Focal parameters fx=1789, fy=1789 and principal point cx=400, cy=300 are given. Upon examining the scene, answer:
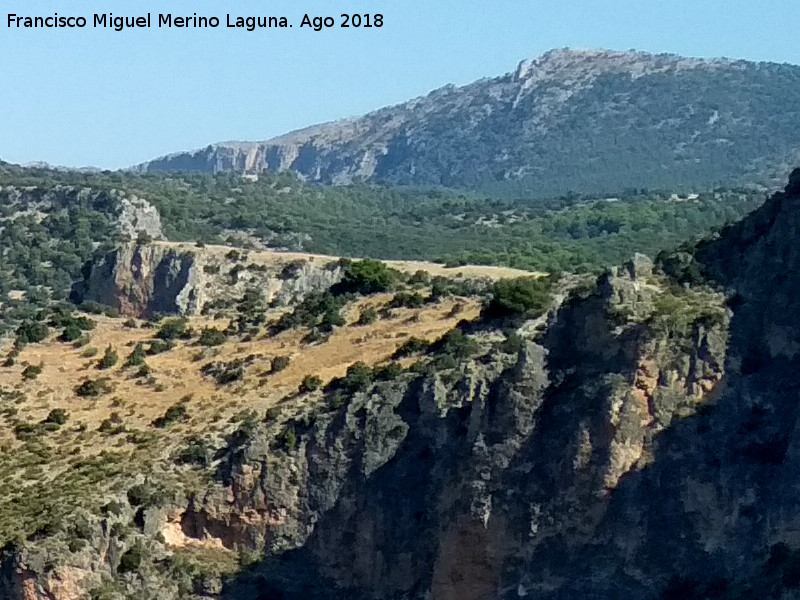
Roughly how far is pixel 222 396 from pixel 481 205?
5240 inches

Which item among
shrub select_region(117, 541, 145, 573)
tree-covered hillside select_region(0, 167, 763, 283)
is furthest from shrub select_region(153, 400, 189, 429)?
tree-covered hillside select_region(0, 167, 763, 283)

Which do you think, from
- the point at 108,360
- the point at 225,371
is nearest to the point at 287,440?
the point at 225,371

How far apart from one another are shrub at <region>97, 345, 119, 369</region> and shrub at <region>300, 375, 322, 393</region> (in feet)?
28.7

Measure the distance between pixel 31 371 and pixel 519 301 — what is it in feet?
51.6

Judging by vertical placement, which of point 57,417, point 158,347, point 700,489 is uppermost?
point 158,347

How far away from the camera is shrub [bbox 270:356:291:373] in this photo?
47.9 m

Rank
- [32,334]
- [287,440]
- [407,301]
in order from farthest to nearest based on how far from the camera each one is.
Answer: [32,334]
[407,301]
[287,440]

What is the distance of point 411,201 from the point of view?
197125 millimetres

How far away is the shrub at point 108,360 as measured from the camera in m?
51.8

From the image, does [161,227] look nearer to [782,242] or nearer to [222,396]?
[222,396]

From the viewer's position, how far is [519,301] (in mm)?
43875

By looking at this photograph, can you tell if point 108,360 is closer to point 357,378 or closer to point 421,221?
point 357,378

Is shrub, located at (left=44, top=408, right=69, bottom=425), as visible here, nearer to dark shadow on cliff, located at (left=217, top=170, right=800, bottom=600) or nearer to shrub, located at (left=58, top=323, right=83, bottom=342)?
shrub, located at (left=58, top=323, right=83, bottom=342)

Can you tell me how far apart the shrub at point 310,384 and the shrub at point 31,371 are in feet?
33.2
